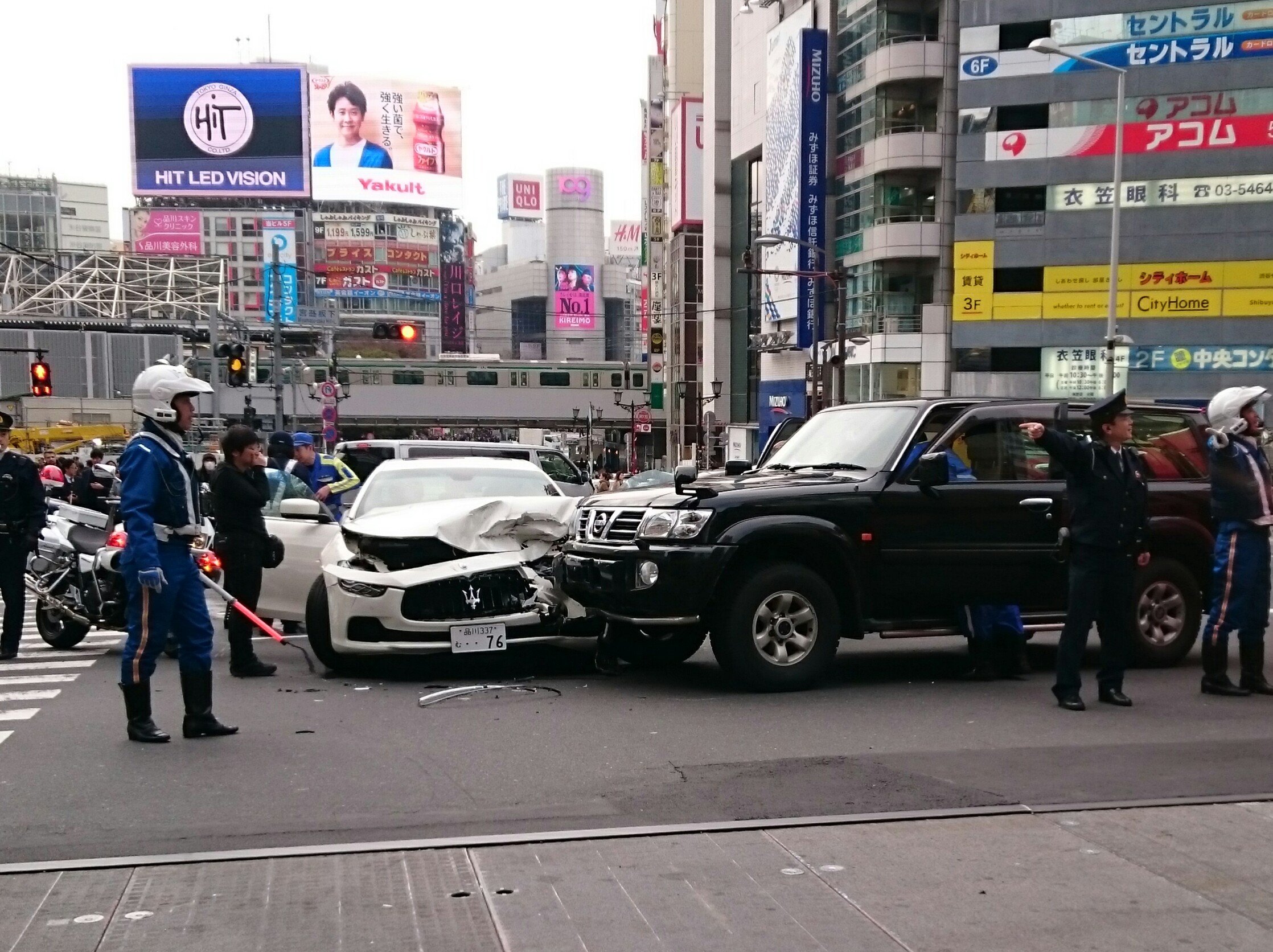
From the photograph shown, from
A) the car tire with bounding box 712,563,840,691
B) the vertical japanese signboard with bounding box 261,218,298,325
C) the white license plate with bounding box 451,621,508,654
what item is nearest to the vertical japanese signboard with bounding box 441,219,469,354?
the vertical japanese signboard with bounding box 261,218,298,325

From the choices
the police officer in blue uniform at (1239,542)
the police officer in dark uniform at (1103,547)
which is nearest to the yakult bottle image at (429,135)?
the police officer in blue uniform at (1239,542)

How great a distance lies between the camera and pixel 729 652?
27.6ft

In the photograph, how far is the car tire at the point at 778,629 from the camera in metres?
8.38

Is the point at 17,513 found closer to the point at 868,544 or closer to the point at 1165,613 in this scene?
the point at 868,544

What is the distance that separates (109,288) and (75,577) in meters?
77.1

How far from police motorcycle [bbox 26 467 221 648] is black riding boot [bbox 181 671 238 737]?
377 centimetres

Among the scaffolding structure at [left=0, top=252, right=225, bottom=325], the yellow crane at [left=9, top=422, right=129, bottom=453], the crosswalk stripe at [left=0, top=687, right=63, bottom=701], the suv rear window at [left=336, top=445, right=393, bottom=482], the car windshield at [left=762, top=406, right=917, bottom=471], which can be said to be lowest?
the yellow crane at [left=9, top=422, right=129, bottom=453]

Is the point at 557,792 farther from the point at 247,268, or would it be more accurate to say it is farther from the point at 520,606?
the point at 247,268

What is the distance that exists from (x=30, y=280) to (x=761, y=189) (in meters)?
51.2

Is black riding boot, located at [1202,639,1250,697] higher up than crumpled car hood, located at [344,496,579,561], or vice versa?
crumpled car hood, located at [344,496,579,561]

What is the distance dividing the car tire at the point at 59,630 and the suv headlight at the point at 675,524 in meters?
6.01

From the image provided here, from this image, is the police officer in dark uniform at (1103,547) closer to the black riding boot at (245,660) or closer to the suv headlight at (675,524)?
the suv headlight at (675,524)

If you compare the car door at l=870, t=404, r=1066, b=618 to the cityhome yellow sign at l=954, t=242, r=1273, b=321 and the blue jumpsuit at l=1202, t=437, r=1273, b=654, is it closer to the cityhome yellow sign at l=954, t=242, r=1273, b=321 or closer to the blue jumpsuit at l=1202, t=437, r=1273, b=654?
the blue jumpsuit at l=1202, t=437, r=1273, b=654

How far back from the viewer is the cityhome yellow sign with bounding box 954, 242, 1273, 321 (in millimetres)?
47375
